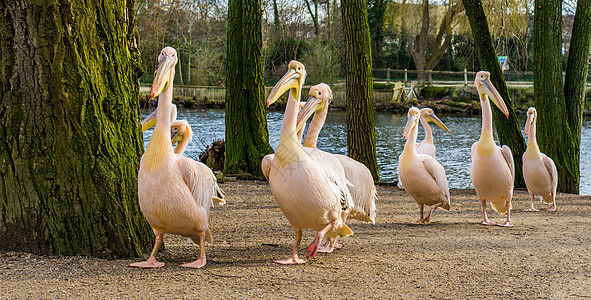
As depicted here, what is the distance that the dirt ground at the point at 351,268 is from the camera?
3.35m

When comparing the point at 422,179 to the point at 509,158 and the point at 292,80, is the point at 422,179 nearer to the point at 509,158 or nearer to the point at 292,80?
the point at 509,158

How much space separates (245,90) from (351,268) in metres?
4.99

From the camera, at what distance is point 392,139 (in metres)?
19.1

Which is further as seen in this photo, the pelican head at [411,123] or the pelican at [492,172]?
the pelican head at [411,123]

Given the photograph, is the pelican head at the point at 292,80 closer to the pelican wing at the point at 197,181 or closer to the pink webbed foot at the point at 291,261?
the pelican wing at the point at 197,181

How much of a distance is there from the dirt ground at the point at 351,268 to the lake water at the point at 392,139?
20.7ft

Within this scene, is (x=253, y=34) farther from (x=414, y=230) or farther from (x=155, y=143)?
(x=155, y=143)

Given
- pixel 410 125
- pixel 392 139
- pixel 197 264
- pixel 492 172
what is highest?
pixel 410 125

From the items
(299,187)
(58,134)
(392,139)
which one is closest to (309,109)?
(299,187)

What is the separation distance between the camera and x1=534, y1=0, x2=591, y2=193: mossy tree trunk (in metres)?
9.55

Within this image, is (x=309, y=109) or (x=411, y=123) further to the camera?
(x=411, y=123)

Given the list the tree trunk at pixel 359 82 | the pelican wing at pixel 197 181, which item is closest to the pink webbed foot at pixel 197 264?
the pelican wing at pixel 197 181

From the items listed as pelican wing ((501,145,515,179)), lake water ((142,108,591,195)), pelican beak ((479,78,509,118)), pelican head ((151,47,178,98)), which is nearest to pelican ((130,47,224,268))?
pelican head ((151,47,178,98))

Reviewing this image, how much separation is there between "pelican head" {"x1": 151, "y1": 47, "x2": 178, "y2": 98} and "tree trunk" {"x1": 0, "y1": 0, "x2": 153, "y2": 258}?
37 cm
